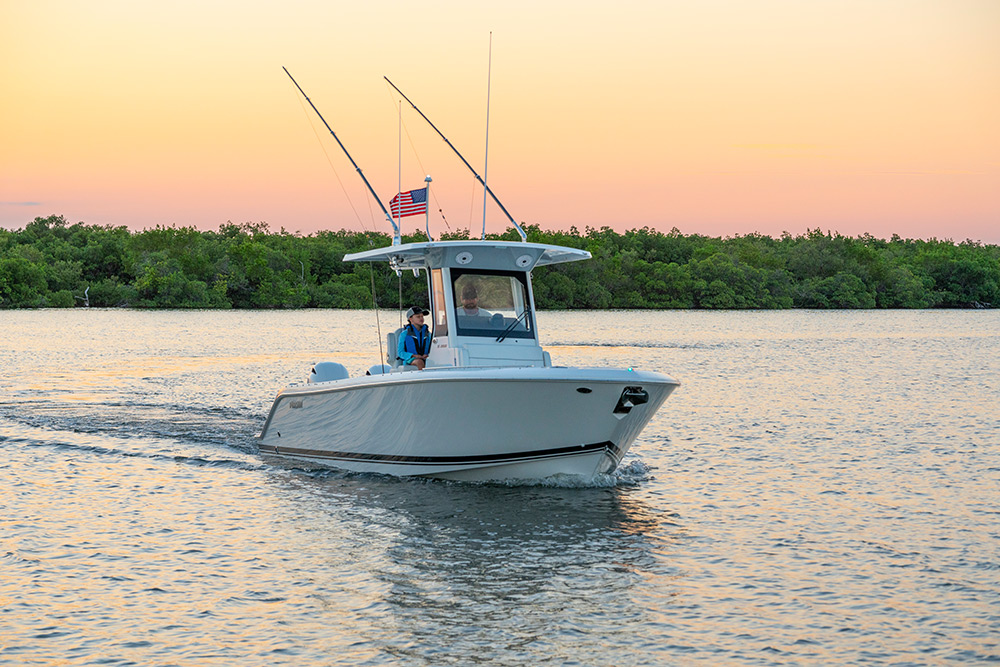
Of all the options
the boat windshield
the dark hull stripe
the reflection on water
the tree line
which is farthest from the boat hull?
the tree line

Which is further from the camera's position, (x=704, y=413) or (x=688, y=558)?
(x=704, y=413)

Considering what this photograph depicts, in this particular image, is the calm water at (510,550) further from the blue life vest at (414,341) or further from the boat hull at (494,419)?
the blue life vest at (414,341)

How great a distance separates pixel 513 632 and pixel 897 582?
397 centimetres

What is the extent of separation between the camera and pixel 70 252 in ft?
415

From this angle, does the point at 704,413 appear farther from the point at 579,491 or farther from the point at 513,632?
the point at 513,632

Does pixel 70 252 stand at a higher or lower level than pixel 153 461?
higher

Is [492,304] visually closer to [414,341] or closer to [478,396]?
[414,341]

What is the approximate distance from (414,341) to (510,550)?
13.4ft

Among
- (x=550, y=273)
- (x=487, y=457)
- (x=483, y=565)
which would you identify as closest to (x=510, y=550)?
(x=483, y=565)

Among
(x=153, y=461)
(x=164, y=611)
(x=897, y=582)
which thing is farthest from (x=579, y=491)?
(x=153, y=461)

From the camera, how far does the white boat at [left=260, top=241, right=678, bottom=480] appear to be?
12602 millimetres

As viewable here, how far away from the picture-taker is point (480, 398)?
41.4 ft

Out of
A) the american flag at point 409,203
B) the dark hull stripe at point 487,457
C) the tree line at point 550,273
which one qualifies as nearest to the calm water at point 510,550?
the dark hull stripe at point 487,457

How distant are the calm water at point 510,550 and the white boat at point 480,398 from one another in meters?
0.47
